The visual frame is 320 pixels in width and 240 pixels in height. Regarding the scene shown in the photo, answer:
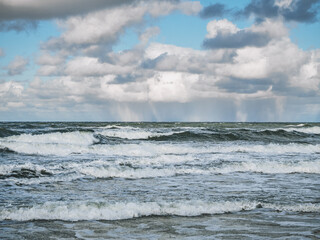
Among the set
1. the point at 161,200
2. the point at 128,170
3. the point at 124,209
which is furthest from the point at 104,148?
the point at 124,209

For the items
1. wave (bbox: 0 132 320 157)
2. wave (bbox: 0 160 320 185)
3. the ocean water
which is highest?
wave (bbox: 0 132 320 157)

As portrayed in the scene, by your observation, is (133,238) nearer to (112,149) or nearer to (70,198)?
(70,198)

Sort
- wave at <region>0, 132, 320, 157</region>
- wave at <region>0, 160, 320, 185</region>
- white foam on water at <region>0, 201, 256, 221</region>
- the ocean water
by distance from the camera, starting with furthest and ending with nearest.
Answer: wave at <region>0, 132, 320, 157</region> < wave at <region>0, 160, 320, 185</region> < white foam on water at <region>0, 201, 256, 221</region> < the ocean water

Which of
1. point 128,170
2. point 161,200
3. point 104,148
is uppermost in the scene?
point 104,148

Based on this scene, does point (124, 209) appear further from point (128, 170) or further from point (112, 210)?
point (128, 170)

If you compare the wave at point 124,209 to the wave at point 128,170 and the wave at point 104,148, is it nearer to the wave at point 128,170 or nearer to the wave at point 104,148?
the wave at point 128,170

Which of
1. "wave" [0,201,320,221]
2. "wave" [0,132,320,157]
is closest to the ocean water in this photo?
"wave" [0,201,320,221]

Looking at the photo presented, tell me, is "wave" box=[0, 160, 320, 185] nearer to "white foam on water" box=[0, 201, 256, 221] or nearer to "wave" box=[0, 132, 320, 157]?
"white foam on water" box=[0, 201, 256, 221]

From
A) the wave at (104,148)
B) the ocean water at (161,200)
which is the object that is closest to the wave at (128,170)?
the ocean water at (161,200)

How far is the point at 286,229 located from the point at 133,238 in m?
2.61

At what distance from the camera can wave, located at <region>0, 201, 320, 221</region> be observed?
6.26 m

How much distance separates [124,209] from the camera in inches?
262

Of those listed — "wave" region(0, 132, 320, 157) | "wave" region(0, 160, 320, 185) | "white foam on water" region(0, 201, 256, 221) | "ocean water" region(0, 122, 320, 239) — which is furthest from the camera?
"wave" region(0, 132, 320, 157)

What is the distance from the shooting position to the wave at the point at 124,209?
6.26 metres
